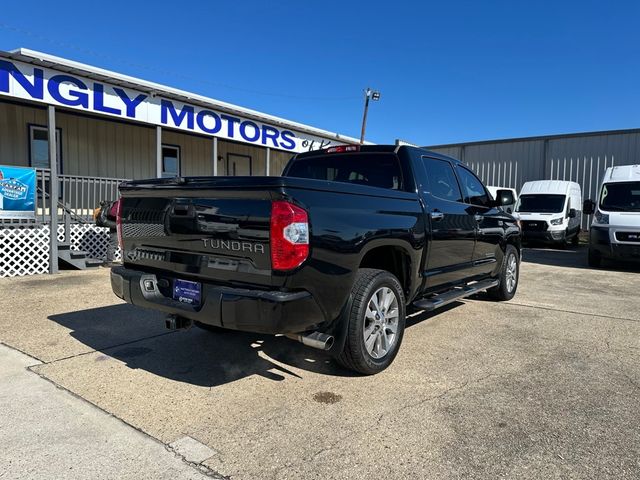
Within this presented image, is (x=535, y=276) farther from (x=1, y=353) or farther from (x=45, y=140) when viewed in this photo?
(x=45, y=140)

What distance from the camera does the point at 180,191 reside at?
11.7 feet

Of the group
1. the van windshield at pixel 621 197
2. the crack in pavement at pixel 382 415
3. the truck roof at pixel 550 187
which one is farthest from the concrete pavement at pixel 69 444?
the truck roof at pixel 550 187

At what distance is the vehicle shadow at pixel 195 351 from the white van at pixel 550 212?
1204cm

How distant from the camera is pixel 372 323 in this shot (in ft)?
12.7

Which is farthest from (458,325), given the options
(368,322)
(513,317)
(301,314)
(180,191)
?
(180,191)

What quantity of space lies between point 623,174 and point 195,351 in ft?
38.2

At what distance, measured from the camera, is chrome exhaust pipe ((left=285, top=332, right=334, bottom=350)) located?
3.35 metres

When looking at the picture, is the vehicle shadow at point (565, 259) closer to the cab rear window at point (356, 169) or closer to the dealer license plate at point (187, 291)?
the cab rear window at point (356, 169)

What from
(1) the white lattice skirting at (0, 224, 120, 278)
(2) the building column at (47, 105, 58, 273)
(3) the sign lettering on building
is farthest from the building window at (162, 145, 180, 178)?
(2) the building column at (47, 105, 58, 273)

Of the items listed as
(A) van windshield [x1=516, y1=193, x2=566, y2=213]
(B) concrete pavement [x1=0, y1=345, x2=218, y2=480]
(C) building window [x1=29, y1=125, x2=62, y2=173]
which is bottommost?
(B) concrete pavement [x1=0, y1=345, x2=218, y2=480]

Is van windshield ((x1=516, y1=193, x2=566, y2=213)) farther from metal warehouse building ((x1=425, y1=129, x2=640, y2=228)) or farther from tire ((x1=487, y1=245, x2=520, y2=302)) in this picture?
tire ((x1=487, y1=245, x2=520, y2=302))

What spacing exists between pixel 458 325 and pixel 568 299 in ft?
9.39

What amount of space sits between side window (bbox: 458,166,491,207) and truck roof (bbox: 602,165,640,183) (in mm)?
7538

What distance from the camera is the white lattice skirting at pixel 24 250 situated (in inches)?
343
